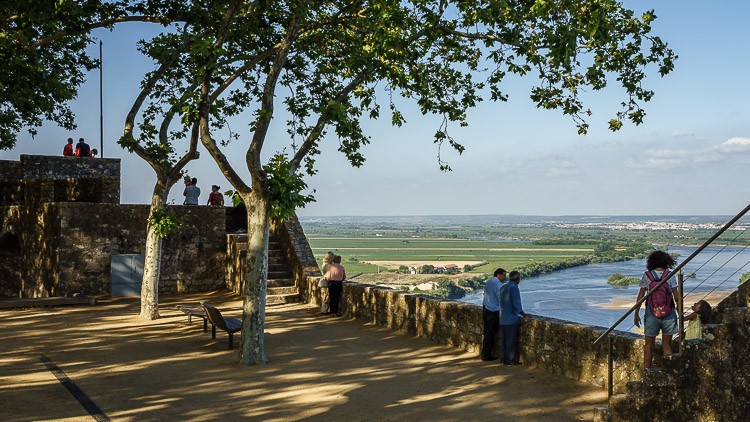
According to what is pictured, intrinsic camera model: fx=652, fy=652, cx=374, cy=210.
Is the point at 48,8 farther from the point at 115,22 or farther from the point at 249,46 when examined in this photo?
the point at 249,46

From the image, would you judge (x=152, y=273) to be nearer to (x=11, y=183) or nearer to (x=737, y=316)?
(x=11, y=183)

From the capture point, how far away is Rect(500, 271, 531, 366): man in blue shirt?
29.2 feet

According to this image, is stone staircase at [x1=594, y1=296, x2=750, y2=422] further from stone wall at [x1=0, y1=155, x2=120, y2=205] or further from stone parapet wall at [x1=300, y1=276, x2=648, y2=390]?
stone wall at [x1=0, y1=155, x2=120, y2=205]

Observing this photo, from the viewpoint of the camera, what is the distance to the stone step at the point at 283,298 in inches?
640

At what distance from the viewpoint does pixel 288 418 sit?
704 centimetres

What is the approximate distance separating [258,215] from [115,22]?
6.59 meters

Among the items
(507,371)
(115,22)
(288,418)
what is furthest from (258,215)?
(115,22)

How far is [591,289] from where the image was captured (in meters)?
51.7

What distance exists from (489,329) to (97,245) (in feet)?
38.6

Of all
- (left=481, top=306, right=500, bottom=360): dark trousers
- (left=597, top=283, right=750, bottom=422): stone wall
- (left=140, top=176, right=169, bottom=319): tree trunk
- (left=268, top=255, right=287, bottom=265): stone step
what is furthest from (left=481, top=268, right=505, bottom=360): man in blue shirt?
(left=268, top=255, right=287, bottom=265): stone step

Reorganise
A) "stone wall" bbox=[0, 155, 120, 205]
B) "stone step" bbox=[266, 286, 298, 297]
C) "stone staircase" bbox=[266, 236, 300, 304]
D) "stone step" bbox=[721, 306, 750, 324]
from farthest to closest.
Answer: "stone wall" bbox=[0, 155, 120, 205], "stone step" bbox=[266, 286, 298, 297], "stone staircase" bbox=[266, 236, 300, 304], "stone step" bbox=[721, 306, 750, 324]

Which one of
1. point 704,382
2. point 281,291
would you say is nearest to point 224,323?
point 281,291

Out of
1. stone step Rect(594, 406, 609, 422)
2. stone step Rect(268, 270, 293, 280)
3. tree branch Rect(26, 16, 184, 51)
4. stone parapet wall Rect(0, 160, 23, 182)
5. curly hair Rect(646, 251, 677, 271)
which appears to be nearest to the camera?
stone step Rect(594, 406, 609, 422)

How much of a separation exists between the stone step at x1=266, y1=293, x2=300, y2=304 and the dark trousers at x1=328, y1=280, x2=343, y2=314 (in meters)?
2.44
